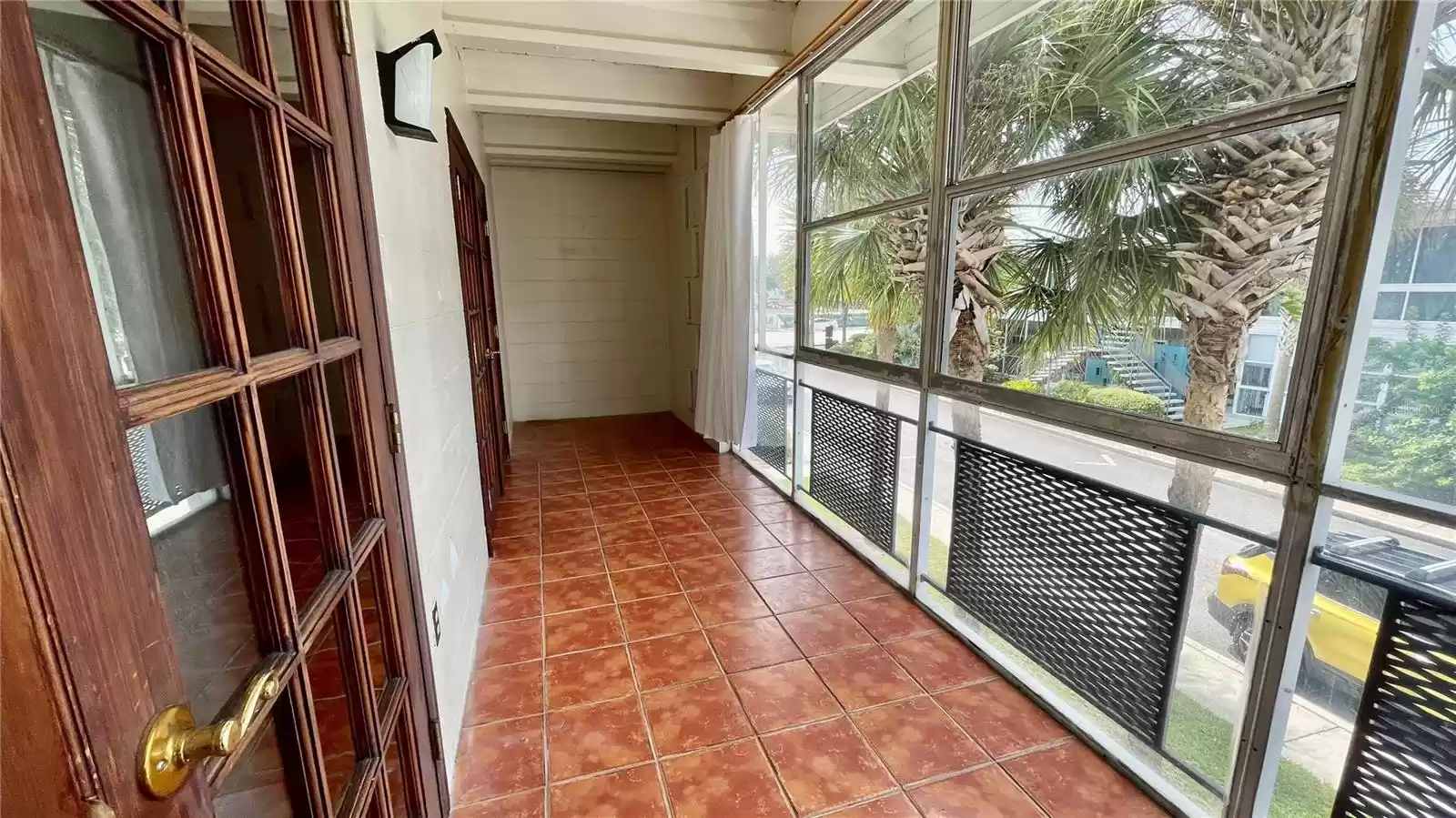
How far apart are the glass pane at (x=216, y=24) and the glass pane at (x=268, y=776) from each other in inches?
30.7

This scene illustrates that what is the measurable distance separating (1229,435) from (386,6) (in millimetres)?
2172

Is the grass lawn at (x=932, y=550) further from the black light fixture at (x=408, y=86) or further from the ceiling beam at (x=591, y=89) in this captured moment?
the ceiling beam at (x=591, y=89)

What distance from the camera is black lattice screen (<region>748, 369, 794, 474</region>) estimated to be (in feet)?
12.0

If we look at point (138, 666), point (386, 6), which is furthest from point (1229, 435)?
point (386, 6)

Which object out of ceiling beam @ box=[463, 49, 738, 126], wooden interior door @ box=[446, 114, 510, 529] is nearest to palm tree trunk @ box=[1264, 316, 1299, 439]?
wooden interior door @ box=[446, 114, 510, 529]

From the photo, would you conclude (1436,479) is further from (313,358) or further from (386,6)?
(386,6)

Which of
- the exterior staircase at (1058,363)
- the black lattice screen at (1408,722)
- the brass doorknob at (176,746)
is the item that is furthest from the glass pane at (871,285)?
the brass doorknob at (176,746)

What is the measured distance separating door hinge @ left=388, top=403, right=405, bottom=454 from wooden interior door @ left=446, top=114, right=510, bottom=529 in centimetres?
143

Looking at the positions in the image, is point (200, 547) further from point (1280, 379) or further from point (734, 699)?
point (1280, 379)

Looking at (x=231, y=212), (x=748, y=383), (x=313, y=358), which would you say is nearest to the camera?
(x=231, y=212)

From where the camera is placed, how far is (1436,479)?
0.95 m

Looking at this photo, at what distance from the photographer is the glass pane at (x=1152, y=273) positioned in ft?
3.79

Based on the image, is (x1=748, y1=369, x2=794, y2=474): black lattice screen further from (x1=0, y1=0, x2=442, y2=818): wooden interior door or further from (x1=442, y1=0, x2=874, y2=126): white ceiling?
(x1=0, y1=0, x2=442, y2=818): wooden interior door

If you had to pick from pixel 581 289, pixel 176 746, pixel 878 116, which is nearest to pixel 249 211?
pixel 176 746
